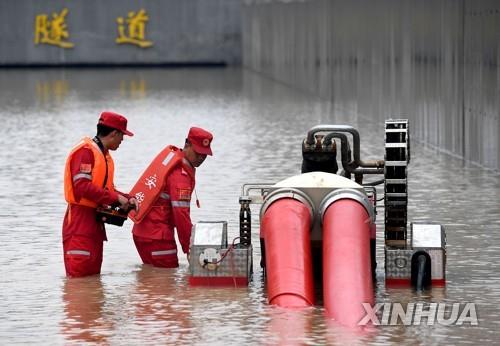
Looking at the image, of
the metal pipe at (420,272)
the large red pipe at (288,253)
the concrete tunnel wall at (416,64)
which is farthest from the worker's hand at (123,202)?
the concrete tunnel wall at (416,64)

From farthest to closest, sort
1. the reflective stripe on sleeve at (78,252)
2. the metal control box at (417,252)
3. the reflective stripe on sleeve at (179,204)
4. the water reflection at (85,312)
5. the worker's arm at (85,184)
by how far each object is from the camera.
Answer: the reflective stripe on sleeve at (179,204)
the reflective stripe on sleeve at (78,252)
the worker's arm at (85,184)
the metal control box at (417,252)
the water reflection at (85,312)

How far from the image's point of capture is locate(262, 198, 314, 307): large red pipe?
1005 cm

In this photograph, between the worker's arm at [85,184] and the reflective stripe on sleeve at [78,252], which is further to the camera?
the reflective stripe on sleeve at [78,252]

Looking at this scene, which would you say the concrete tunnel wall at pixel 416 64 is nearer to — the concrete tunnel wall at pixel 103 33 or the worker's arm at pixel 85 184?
the worker's arm at pixel 85 184

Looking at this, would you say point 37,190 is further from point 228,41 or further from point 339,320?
point 228,41

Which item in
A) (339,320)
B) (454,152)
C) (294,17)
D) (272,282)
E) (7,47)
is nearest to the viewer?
(339,320)

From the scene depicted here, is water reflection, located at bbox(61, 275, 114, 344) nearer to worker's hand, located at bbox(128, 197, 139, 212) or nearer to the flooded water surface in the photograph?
the flooded water surface

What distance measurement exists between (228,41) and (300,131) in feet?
120

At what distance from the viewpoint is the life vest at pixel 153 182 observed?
11.6 metres

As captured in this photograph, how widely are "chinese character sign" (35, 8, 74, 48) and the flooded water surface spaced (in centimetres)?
2876

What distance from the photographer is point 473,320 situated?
9.70 m

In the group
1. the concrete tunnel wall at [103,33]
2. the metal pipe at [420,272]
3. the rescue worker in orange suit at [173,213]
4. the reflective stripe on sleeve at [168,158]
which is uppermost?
the concrete tunnel wall at [103,33]

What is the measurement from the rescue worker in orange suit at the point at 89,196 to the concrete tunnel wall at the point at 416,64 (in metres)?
8.77

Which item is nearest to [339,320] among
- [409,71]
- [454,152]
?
[454,152]
